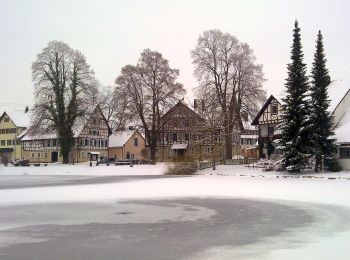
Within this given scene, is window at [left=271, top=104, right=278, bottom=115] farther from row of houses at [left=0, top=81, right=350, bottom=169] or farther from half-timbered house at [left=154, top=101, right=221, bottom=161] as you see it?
half-timbered house at [left=154, top=101, right=221, bottom=161]

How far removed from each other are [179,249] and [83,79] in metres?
64.0

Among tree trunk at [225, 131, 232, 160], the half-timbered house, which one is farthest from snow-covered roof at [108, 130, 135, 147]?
tree trunk at [225, 131, 232, 160]

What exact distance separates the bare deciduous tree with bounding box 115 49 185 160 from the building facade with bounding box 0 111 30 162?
37.9 m

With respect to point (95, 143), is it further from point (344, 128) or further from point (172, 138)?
point (344, 128)

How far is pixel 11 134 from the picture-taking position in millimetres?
99688

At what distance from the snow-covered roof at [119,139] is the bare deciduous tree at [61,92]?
17986mm

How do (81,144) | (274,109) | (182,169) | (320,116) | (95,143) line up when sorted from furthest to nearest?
(95,143) < (81,144) < (274,109) < (182,169) < (320,116)

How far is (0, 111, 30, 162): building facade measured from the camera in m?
98.5

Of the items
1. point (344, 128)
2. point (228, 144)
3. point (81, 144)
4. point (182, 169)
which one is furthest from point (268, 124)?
point (81, 144)

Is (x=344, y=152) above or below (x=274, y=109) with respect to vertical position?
below

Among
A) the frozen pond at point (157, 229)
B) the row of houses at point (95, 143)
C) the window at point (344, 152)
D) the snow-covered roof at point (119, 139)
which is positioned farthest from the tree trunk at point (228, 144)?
the frozen pond at point (157, 229)

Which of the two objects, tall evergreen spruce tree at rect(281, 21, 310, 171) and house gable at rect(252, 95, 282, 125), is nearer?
tall evergreen spruce tree at rect(281, 21, 310, 171)

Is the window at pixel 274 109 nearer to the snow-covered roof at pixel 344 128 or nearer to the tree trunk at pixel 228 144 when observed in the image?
the tree trunk at pixel 228 144

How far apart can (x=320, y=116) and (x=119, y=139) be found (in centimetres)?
5330
